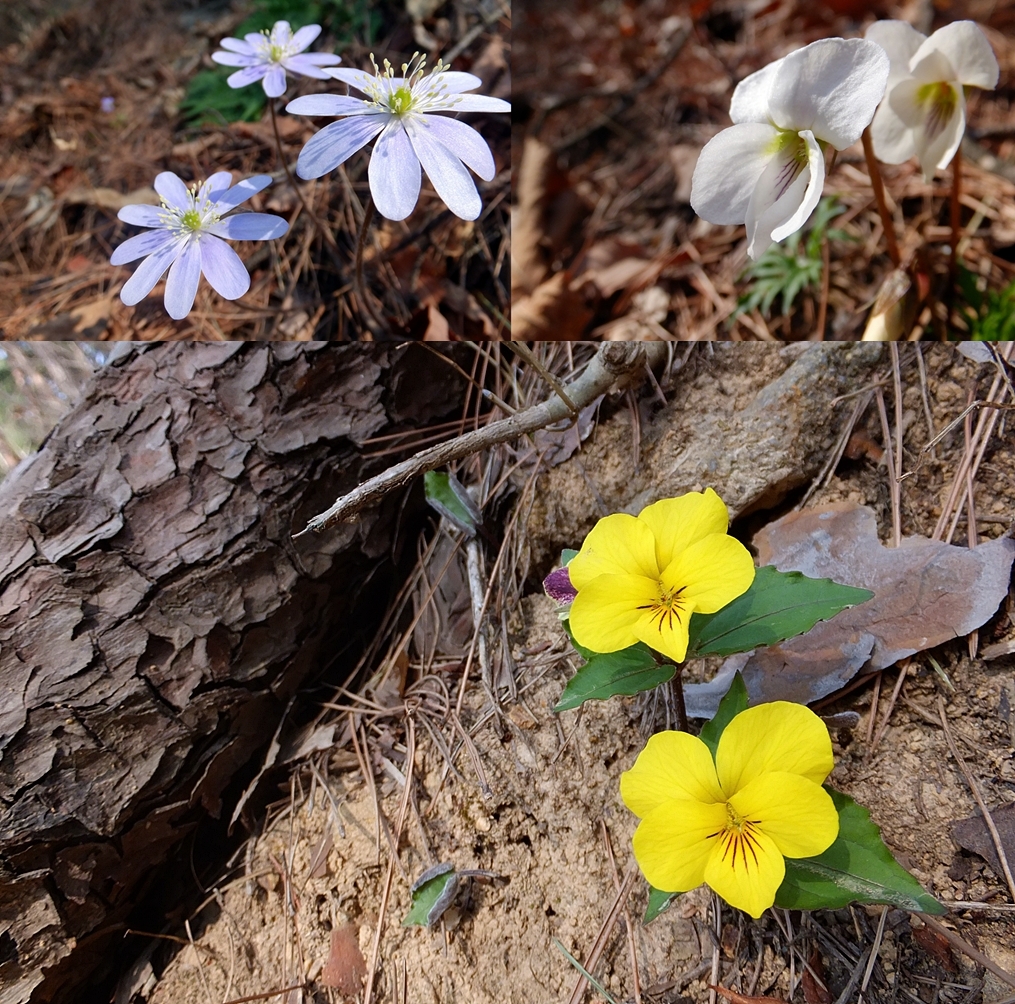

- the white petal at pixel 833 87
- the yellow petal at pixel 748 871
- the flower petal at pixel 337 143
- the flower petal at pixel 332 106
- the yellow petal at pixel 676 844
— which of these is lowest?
the yellow petal at pixel 748 871

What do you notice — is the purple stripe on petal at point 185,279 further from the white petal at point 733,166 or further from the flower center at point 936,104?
the flower center at point 936,104

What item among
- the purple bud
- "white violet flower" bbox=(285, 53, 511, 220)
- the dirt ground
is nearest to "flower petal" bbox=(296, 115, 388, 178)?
"white violet flower" bbox=(285, 53, 511, 220)

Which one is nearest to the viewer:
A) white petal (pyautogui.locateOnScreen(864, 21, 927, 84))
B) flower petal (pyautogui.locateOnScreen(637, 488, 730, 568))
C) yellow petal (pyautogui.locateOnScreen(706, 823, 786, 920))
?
yellow petal (pyautogui.locateOnScreen(706, 823, 786, 920))

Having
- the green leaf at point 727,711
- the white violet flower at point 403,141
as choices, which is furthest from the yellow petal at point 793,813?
the white violet flower at point 403,141

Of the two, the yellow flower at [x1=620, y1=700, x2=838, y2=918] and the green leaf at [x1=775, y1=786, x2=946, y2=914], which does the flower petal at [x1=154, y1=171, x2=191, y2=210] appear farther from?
the green leaf at [x1=775, y1=786, x2=946, y2=914]

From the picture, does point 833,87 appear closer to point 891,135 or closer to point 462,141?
point 891,135
